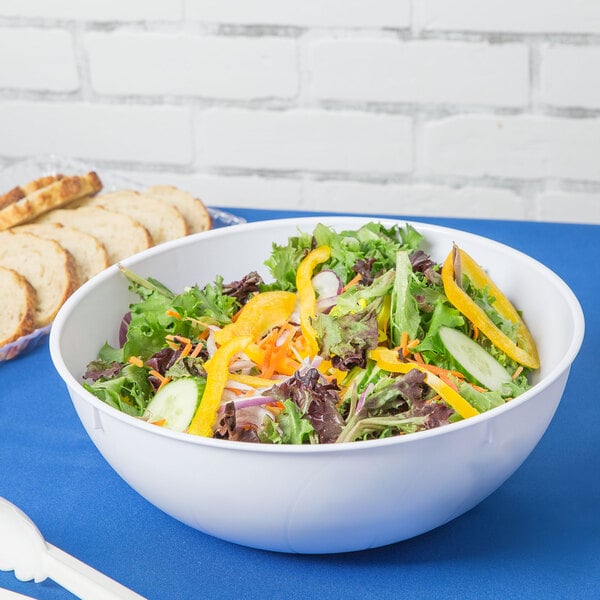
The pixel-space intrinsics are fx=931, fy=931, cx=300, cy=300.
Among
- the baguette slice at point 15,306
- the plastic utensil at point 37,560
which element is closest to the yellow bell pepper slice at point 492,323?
the plastic utensil at point 37,560

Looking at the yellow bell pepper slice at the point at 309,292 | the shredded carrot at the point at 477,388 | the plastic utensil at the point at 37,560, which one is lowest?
the plastic utensil at the point at 37,560

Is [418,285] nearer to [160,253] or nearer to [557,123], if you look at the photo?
[160,253]

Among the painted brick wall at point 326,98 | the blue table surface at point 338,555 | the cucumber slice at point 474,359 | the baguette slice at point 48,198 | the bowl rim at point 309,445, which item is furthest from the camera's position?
the painted brick wall at point 326,98

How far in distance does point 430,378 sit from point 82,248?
1159mm

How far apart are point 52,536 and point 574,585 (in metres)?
0.63

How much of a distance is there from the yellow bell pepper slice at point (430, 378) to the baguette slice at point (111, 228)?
1008 mm

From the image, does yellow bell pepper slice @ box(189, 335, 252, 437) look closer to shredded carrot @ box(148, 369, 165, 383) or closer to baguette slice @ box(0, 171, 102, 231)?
shredded carrot @ box(148, 369, 165, 383)

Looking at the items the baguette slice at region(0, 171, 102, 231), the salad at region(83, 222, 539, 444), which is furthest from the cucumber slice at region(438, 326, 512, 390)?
the baguette slice at region(0, 171, 102, 231)

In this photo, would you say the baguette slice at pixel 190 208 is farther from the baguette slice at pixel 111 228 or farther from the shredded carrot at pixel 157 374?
the shredded carrot at pixel 157 374

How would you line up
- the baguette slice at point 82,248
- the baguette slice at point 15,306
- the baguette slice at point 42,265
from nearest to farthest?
the baguette slice at point 15,306 → the baguette slice at point 42,265 → the baguette slice at point 82,248

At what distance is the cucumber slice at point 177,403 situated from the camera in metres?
1.09

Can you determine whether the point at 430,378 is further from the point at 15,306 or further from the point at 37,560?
the point at 15,306

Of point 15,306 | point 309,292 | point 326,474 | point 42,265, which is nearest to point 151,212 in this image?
point 42,265

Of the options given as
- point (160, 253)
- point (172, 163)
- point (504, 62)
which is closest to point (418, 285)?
point (160, 253)
